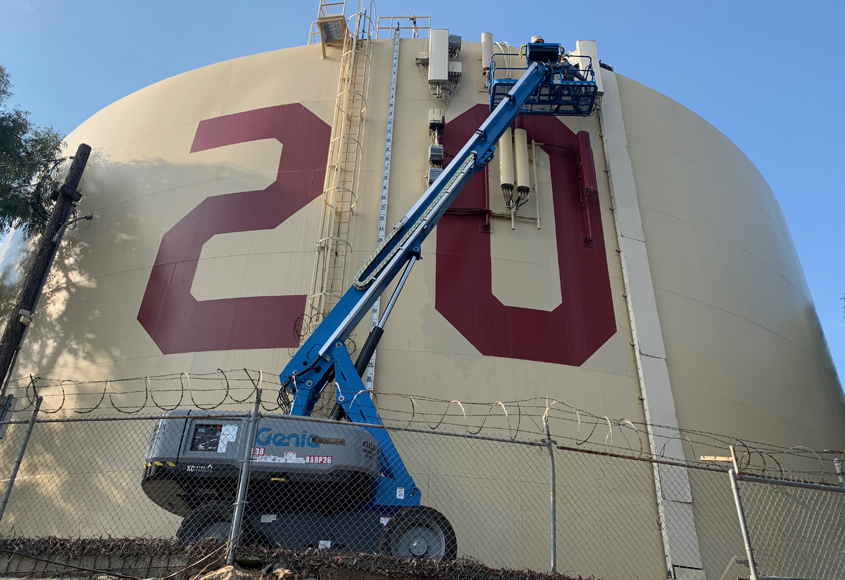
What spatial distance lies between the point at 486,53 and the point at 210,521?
48.2ft

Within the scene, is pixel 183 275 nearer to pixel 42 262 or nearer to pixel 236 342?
pixel 236 342

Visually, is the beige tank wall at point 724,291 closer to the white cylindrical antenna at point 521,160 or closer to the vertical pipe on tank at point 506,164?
the white cylindrical antenna at point 521,160

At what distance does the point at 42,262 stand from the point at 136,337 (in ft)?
13.5

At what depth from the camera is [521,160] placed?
16.3m

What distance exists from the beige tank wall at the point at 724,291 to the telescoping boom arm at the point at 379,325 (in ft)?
18.9

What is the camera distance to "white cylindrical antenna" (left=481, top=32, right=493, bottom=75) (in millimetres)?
17984

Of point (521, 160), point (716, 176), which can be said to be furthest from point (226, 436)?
point (716, 176)

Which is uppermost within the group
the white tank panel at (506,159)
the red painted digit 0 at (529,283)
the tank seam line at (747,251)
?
the white tank panel at (506,159)

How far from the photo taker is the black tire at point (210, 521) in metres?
8.67

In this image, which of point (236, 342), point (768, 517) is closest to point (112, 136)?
point (236, 342)

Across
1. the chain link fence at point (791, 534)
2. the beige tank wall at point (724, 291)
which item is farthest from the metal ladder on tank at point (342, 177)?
the chain link fence at point (791, 534)

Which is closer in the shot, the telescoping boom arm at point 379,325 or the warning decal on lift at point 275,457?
the warning decal on lift at point 275,457

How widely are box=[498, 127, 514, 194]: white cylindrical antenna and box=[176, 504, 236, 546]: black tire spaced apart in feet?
34.2

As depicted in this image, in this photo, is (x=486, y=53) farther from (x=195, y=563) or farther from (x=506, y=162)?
(x=195, y=563)
